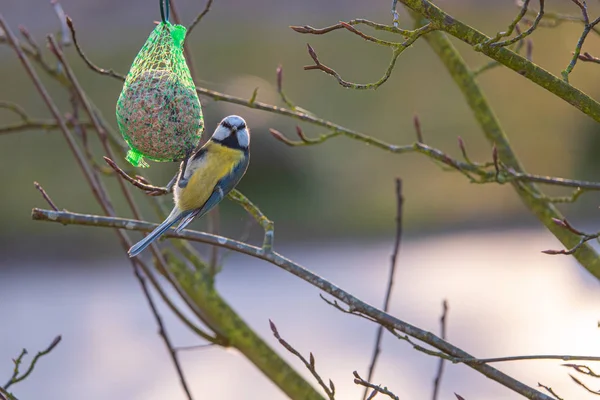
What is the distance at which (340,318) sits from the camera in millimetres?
8227

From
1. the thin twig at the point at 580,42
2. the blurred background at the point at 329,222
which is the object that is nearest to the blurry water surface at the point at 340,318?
the blurred background at the point at 329,222

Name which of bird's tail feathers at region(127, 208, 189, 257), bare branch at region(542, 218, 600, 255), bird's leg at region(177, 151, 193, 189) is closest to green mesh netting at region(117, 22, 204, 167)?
bird's leg at region(177, 151, 193, 189)

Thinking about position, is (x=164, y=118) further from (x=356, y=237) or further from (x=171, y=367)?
(x=356, y=237)

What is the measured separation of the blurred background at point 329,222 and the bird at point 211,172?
4.13 metres

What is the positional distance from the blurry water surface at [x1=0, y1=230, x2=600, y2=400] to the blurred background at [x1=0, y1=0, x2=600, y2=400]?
2 cm

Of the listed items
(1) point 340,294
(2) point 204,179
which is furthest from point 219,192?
(1) point 340,294

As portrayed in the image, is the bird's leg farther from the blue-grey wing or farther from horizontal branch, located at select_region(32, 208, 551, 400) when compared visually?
horizontal branch, located at select_region(32, 208, 551, 400)

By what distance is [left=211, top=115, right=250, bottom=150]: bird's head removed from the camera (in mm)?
2350

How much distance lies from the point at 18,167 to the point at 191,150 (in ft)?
33.0

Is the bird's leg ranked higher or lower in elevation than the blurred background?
lower

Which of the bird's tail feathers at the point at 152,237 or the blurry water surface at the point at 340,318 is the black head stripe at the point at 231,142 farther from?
the blurry water surface at the point at 340,318

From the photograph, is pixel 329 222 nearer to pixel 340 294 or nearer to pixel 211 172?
pixel 211 172

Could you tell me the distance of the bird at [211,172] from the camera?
2258mm

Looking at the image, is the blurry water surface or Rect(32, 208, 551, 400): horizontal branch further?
the blurry water surface
